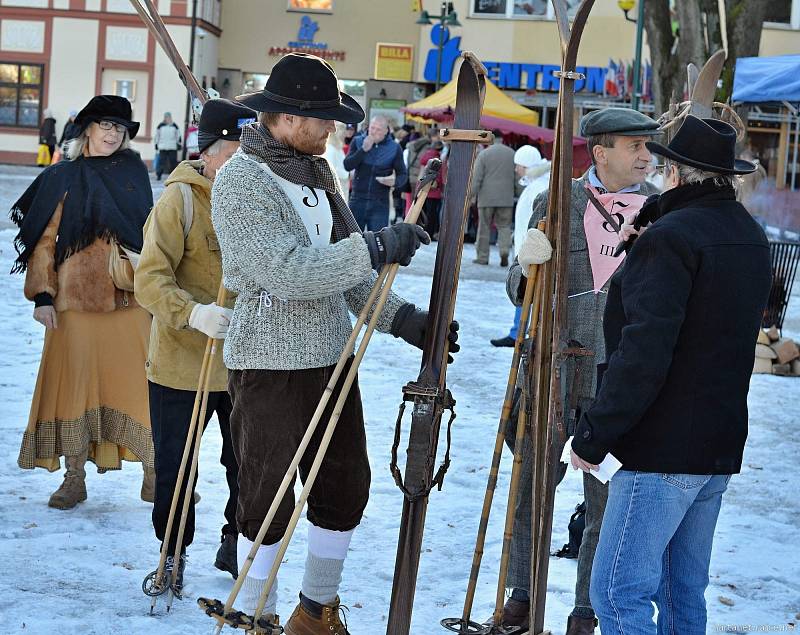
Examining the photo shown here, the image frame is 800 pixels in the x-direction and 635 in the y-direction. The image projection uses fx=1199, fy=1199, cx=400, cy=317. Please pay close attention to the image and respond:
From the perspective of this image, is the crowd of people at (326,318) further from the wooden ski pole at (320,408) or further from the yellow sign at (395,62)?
the yellow sign at (395,62)

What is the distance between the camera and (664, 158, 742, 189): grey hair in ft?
9.89

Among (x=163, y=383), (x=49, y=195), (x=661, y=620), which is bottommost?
(x=661, y=620)

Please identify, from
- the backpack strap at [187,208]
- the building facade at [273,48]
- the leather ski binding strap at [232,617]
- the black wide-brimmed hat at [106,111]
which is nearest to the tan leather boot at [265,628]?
the leather ski binding strap at [232,617]

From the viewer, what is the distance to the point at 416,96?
35.2 m

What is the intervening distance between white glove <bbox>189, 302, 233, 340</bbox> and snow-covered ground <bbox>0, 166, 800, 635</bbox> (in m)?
0.95

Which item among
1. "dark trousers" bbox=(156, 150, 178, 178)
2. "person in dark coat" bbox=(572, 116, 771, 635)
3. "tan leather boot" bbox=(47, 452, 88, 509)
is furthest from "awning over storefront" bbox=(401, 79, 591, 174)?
"person in dark coat" bbox=(572, 116, 771, 635)

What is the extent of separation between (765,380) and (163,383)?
19.7ft

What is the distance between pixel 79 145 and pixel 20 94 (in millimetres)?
31830

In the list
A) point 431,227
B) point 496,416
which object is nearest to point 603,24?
point 431,227

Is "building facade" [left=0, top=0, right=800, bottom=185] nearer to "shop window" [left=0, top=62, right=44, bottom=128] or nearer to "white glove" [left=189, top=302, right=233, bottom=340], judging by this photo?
"shop window" [left=0, top=62, right=44, bottom=128]

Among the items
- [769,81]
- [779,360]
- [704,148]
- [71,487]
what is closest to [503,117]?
[769,81]

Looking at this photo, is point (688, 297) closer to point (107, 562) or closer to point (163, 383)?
point (163, 383)

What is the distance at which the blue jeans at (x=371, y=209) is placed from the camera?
14.2m

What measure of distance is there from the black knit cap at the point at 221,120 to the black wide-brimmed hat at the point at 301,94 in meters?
0.74
